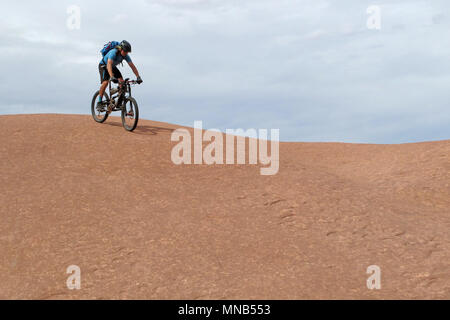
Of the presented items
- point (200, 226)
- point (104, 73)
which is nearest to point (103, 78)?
point (104, 73)

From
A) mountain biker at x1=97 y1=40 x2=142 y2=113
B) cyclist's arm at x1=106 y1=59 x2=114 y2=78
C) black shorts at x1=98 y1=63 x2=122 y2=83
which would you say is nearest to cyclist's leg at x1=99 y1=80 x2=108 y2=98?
mountain biker at x1=97 y1=40 x2=142 y2=113

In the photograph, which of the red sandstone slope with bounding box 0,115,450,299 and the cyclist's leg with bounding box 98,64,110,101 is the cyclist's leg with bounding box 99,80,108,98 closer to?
the cyclist's leg with bounding box 98,64,110,101

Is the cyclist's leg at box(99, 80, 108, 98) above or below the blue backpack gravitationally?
below

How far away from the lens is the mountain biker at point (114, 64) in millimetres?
13602

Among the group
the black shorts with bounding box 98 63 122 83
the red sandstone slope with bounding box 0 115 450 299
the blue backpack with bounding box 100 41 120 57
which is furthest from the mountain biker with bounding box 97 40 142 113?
the red sandstone slope with bounding box 0 115 450 299

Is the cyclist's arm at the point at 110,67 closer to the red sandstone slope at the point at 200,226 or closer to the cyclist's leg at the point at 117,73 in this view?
the cyclist's leg at the point at 117,73

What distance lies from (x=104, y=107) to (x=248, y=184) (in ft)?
21.1

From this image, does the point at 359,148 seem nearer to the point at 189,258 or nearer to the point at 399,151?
the point at 399,151

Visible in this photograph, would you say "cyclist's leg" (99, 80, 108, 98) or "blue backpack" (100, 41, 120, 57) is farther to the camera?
"cyclist's leg" (99, 80, 108, 98)

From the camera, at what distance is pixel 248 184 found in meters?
10.6

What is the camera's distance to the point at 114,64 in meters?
13.9

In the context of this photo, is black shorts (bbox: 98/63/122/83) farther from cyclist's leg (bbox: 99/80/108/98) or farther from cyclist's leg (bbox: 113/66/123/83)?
cyclist's leg (bbox: 99/80/108/98)

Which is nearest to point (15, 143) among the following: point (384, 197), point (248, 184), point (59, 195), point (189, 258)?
point (59, 195)

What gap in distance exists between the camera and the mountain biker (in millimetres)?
13602
